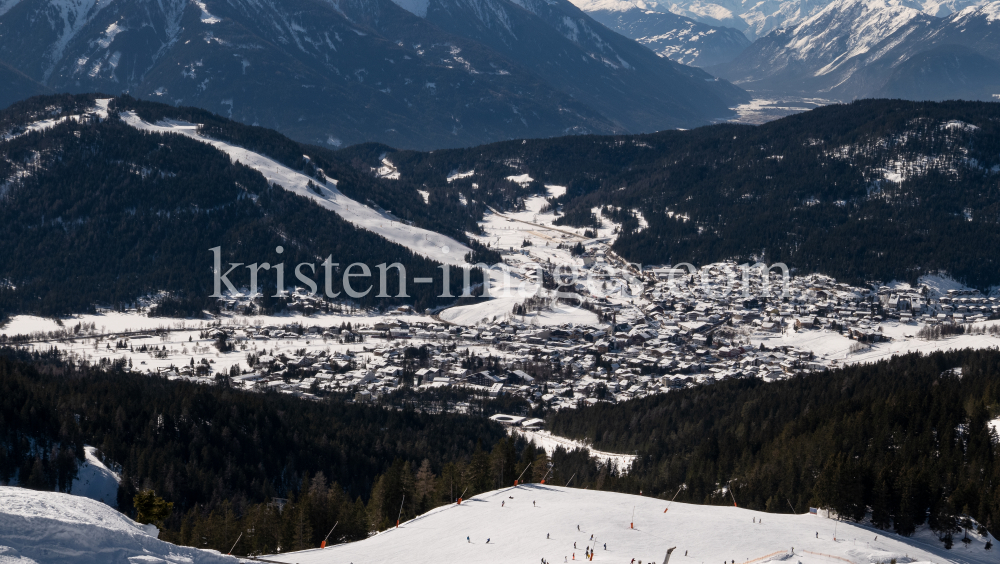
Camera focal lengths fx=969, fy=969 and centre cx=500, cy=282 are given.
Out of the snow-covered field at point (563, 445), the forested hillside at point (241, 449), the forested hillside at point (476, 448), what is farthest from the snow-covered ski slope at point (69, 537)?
the snow-covered field at point (563, 445)

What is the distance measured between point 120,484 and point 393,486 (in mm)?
27762

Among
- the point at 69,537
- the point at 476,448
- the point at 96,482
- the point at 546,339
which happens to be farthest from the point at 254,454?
the point at 546,339

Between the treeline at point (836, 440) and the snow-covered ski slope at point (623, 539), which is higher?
the treeline at point (836, 440)

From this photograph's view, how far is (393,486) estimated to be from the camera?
3221 inches

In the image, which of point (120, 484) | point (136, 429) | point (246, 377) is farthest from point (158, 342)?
point (120, 484)

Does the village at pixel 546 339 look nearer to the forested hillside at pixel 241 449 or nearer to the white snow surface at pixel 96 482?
the forested hillside at pixel 241 449

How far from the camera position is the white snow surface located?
88.4m

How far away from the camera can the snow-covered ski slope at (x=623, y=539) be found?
60062 mm

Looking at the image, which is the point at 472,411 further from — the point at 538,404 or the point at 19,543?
the point at 19,543

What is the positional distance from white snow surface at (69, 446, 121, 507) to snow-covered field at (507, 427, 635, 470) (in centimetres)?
4154

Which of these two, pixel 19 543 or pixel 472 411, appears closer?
pixel 19 543

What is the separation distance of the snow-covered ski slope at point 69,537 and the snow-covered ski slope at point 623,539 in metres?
13.7

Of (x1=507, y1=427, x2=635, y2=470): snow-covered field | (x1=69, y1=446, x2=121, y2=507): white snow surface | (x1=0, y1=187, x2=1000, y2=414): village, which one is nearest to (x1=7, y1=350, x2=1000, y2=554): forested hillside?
(x1=69, y1=446, x2=121, y2=507): white snow surface

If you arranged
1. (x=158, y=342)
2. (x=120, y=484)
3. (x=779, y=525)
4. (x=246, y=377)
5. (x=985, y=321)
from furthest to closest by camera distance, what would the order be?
(x=985, y=321)
(x=158, y=342)
(x=246, y=377)
(x=120, y=484)
(x=779, y=525)
